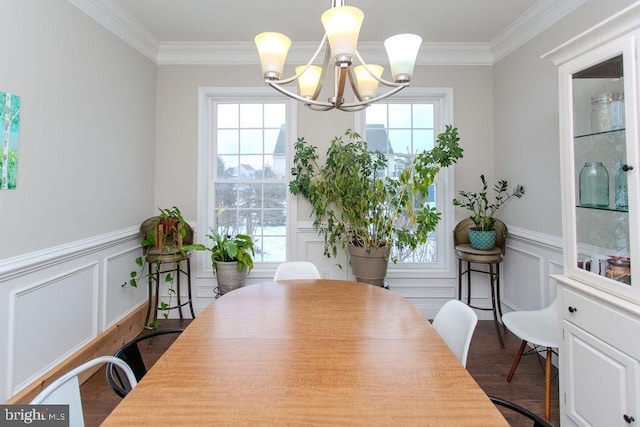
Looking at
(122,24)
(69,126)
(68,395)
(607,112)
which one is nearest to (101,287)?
(69,126)

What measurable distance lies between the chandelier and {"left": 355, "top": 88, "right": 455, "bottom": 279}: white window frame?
163 cm

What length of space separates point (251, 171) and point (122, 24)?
165 centimetres

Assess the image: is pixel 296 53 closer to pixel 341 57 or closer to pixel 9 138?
pixel 341 57

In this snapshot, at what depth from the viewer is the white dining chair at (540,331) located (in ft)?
6.35

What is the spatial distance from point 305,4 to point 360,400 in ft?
8.94

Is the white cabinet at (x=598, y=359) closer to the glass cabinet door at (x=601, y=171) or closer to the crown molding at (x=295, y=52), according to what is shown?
the glass cabinet door at (x=601, y=171)

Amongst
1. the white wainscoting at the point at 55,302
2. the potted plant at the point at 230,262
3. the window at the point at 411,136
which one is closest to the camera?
the white wainscoting at the point at 55,302

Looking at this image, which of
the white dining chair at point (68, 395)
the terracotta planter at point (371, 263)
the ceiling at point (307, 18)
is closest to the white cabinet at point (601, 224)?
the ceiling at point (307, 18)

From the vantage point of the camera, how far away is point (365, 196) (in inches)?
117

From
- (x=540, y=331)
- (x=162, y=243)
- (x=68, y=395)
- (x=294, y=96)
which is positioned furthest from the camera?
(x=162, y=243)

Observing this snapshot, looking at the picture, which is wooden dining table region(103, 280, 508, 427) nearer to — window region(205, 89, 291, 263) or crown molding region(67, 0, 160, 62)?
window region(205, 89, 291, 263)

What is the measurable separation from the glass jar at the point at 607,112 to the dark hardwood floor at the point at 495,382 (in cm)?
166

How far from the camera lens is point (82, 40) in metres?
2.36

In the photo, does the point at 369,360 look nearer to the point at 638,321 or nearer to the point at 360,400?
the point at 360,400
